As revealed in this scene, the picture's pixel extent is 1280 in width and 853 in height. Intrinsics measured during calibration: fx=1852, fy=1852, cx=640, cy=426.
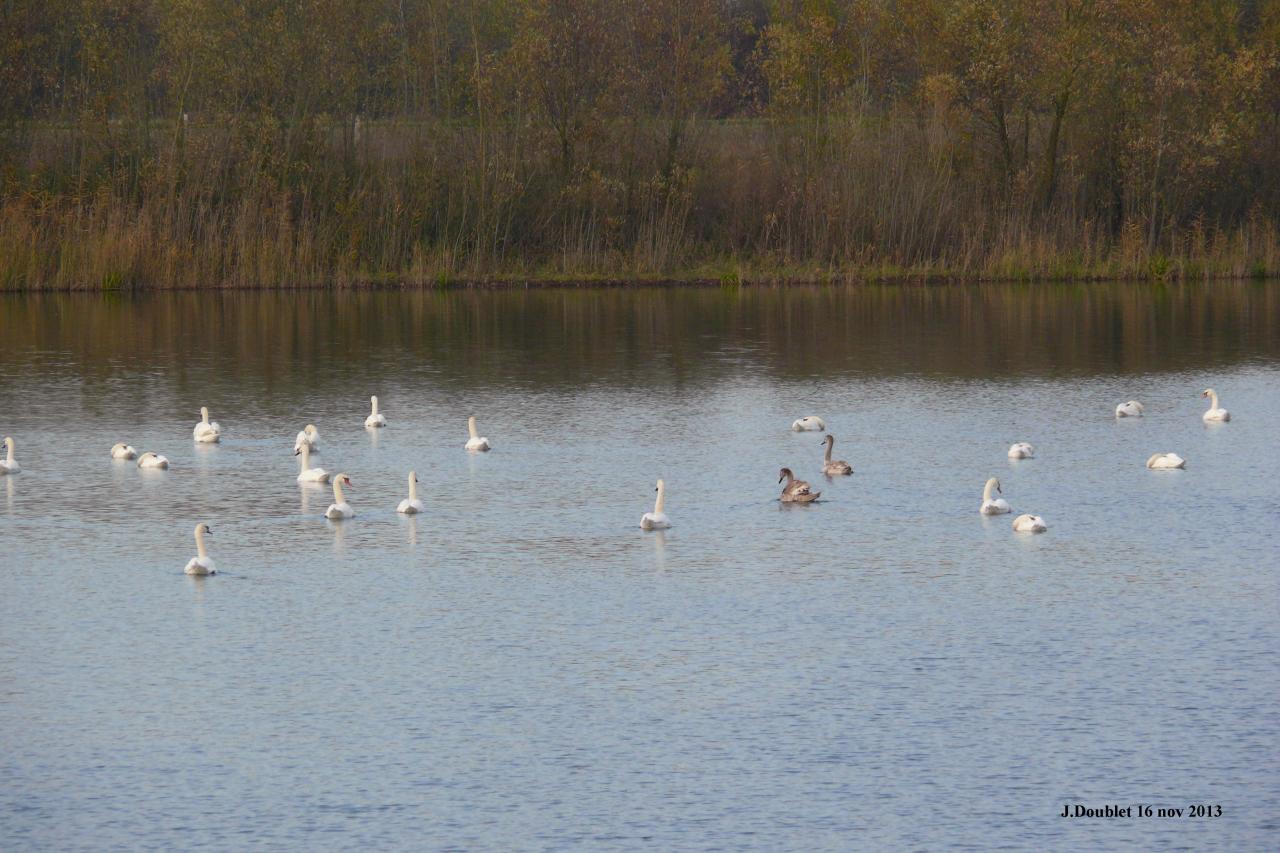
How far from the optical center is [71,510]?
57.0ft

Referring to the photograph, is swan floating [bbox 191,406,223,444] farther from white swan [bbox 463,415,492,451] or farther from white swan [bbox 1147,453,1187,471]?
white swan [bbox 1147,453,1187,471]

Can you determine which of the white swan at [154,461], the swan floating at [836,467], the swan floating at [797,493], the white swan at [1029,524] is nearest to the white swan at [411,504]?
the swan floating at [797,493]

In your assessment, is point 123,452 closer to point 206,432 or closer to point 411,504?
point 206,432

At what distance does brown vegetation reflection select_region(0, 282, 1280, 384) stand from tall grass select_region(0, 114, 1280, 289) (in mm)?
1513

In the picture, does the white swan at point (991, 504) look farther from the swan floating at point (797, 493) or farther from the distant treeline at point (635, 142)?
the distant treeline at point (635, 142)

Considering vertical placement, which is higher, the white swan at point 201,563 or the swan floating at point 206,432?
the swan floating at point 206,432

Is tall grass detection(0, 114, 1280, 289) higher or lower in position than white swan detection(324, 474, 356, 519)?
higher

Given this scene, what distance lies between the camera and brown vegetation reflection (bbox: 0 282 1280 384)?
95.4 ft

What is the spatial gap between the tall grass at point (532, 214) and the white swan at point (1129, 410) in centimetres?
2316

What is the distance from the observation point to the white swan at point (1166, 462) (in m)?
18.8

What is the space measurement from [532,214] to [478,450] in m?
27.0

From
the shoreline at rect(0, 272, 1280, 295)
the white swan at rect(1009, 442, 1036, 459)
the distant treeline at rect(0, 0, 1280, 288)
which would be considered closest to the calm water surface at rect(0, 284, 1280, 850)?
the white swan at rect(1009, 442, 1036, 459)

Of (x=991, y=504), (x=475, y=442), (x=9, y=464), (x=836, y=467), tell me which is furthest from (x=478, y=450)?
(x=991, y=504)

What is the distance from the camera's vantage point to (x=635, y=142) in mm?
47938
